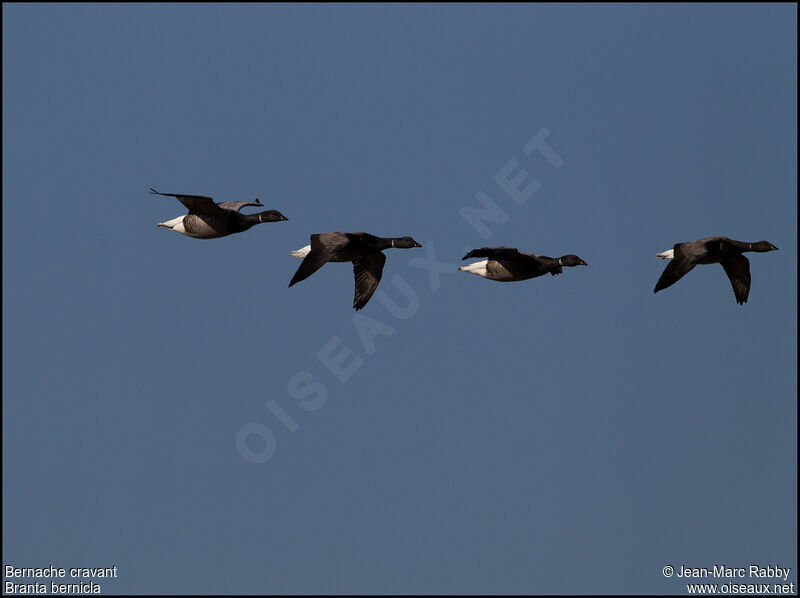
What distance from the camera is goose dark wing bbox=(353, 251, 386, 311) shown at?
1607 inches

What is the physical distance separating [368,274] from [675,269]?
8.83 m

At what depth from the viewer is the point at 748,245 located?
40.8 m

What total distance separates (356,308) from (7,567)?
13865mm

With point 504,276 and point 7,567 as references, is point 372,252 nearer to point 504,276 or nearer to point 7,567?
point 504,276

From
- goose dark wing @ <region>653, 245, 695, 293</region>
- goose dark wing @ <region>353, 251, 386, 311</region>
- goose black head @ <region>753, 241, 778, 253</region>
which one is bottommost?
goose dark wing @ <region>353, 251, 386, 311</region>

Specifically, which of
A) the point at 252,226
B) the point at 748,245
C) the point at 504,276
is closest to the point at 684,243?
the point at 748,245

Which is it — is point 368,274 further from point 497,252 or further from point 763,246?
point 763,246

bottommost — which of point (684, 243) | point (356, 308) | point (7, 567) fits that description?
point (7, 567)

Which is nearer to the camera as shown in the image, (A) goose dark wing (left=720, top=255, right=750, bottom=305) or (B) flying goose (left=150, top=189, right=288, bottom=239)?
(B) flying goose (left=150, top=189, right=288, bottom=239)

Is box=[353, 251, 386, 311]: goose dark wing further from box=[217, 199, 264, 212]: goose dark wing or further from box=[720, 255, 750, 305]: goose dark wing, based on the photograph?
box=[720, 255, 750, 305]: goose dark wing

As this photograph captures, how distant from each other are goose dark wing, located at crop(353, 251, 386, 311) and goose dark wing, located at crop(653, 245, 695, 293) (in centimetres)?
823

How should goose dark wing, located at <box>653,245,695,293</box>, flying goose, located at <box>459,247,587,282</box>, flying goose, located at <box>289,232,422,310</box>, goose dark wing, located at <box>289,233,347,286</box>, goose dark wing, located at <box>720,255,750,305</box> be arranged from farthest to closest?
1. goose dark wing, located at <box>720,255,750,305</box>
2. flying goose, located at <box>459,247,587,282</box>
3. flying goose, located at <box>289,232,422,310</box>
4. goose dark wing, located at <box>653,245,695,293</box>
5. goose dark wing, located at <box>289,233,347,286</box>

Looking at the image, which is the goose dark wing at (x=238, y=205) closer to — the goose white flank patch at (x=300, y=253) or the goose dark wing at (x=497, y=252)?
the goose white flank patch at (x=300, y=253)

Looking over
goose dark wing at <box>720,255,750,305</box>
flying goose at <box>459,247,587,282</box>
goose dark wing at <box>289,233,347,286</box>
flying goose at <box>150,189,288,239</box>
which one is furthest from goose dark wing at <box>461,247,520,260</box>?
goose dark wing at <box>720,255,750,305</box>
